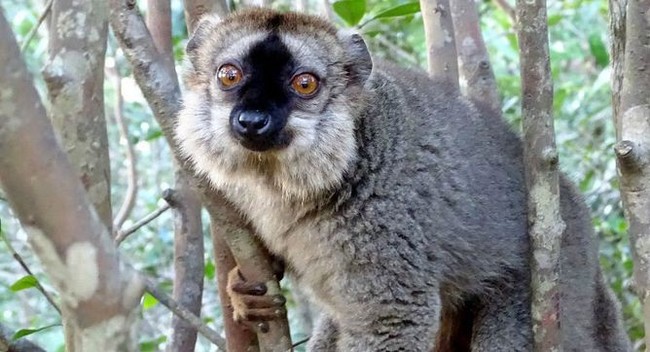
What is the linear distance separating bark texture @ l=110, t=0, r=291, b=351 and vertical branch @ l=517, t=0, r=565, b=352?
0.93m

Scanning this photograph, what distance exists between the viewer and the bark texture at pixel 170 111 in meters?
3.10

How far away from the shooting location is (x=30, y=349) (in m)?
3.29

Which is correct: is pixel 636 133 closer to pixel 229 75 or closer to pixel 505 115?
pixel 229 75

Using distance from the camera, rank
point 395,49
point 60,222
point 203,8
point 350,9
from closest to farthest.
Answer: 1. point 60,222
2. point 203,8
3. point 350,9
4. point 395,49

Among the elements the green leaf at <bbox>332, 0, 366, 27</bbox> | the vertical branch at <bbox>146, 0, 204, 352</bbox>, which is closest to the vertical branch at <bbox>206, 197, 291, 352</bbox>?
the vertical branch at <bbox>146, 0, 204, 352</bbox>

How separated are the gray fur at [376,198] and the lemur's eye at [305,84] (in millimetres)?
64

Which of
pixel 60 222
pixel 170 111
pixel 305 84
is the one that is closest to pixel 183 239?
pixel 170 111

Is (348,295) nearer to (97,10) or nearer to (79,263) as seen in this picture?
(97,10)

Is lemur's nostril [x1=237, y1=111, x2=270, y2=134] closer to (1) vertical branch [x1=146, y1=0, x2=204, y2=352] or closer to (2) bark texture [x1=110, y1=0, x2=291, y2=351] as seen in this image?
(2) bark texture [x1=110, y1=0, x2=291, y2=351]

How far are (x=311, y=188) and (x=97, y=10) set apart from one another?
1.11 metres

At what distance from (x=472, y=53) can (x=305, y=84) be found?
1.61 metres

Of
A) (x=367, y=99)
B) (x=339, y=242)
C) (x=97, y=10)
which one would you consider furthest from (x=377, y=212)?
(x=97, y=10)

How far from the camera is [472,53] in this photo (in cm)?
473

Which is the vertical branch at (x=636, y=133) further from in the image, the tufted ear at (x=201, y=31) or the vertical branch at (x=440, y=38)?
the tufted ear at (x=201, y=31)
